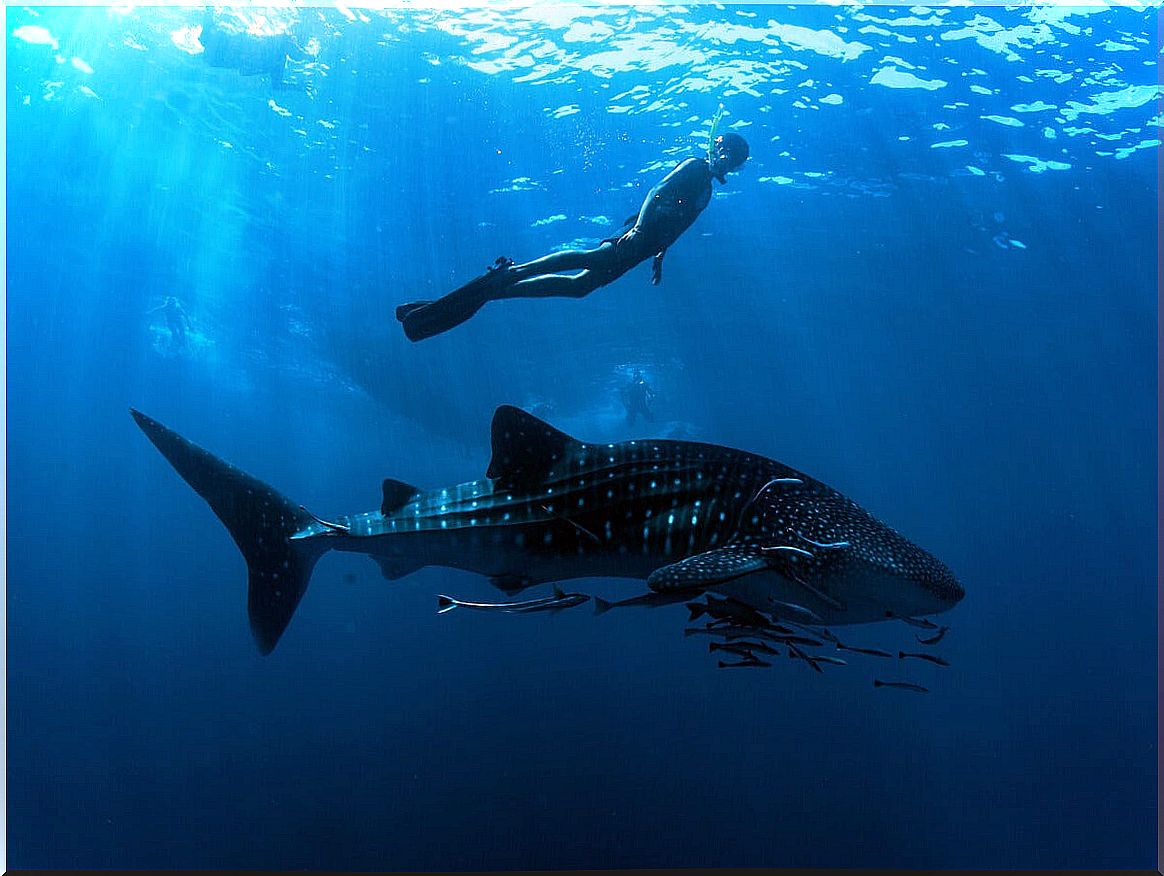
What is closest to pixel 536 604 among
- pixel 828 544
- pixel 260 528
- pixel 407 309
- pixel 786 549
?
pixel 786 549

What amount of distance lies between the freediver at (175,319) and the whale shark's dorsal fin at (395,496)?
15085 mm

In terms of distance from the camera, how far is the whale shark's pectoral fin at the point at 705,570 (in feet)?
11.7

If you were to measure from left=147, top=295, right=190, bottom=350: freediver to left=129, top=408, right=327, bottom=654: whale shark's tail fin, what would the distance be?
1430 centimetres

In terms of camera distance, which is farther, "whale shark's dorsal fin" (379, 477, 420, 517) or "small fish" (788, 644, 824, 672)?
"whale shark's dorsal fin" (379, 477, 420, 517)

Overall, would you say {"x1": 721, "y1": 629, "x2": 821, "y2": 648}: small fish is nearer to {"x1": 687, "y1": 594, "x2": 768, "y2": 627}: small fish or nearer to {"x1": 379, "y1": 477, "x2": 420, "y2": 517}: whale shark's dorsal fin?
{"x1": 687, "y1": 594, "x2": 768, "y2": 627}: small fish

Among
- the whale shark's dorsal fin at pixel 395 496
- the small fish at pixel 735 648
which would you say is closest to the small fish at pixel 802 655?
the small fish at pixel 735 648

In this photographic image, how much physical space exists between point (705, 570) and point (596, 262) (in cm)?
360

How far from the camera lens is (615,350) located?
735 inches

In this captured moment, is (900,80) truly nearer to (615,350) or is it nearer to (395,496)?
(615,350)

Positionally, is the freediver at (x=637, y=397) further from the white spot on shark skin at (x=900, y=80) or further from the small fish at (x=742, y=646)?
the small fish at (x=742, y=646)

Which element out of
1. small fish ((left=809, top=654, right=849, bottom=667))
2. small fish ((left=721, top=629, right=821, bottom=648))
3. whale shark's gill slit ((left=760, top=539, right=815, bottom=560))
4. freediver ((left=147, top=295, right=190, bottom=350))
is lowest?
small fish ((left=809, top=654, right=849, bottom=667))

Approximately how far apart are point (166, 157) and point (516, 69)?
6814 mm

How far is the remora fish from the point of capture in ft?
13.6

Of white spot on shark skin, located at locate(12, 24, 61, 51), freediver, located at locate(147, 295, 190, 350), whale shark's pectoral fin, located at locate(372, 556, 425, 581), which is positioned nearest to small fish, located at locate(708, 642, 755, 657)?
whale shark's pectoral fin, located at locate(372, 556, 425, 581)
